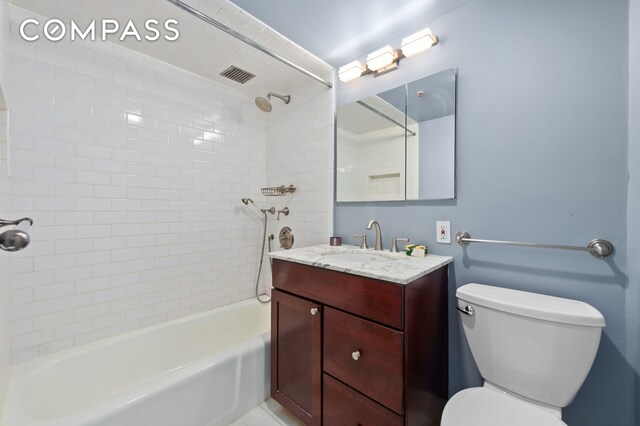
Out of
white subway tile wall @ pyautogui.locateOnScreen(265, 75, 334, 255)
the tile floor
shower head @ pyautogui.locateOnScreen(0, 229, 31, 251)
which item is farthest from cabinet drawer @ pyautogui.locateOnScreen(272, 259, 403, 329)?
shower head @ pyautogui.locateOnScreen(0, 229, 31, 251)

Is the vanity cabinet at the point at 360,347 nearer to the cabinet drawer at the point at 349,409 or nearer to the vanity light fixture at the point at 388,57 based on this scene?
the cabinet drawer at the point at 349,409

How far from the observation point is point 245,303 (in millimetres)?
2293

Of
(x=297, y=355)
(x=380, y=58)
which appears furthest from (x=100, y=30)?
(x=297, y=355)

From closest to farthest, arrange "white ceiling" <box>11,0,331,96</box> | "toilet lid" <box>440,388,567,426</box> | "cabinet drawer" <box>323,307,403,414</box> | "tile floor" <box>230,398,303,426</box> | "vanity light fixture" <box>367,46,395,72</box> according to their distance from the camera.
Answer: "toilet lid" <box>440,388,567,426</box>, "cabinet drawer" <box>323,307,403,414</box>, "white ceiling" <box>11,0,331,96</box>, "tile floor" <box>230,398,303,426</box>, "vanity light fixture" <box>367,46,395,72</box>

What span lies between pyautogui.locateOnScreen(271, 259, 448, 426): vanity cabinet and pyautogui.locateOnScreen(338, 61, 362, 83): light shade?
1.37 metres

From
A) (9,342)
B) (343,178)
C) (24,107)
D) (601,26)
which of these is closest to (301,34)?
(343,178)

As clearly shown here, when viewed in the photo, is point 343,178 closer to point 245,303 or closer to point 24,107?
point 245,303

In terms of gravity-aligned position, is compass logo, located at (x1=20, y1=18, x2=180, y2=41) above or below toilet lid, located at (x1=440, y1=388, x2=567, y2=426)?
above

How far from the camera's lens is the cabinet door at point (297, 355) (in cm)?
128

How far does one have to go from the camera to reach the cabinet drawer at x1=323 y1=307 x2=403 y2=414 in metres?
1.01

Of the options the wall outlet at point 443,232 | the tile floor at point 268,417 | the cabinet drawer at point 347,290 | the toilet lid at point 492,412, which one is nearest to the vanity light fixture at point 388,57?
the wall outlet at point 443,232

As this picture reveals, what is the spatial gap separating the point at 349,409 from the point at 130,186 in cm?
187

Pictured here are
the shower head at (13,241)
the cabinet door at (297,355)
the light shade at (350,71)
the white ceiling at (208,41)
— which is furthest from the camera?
the light shade at (350,71)

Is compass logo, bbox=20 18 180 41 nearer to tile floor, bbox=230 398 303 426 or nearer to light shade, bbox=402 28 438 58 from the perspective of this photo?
light shade, bbox=402 28 438 58
